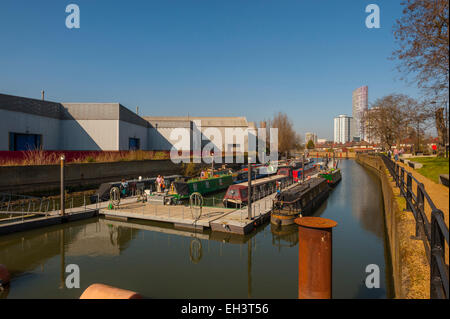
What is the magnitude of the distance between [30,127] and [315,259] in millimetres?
39692

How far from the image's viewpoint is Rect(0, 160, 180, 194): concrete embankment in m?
24.3

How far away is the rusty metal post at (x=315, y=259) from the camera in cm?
420

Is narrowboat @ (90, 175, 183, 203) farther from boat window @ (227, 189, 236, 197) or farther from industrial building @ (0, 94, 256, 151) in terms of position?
industrial building @ (0, 94, 256, 151)

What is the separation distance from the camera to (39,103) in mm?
36031

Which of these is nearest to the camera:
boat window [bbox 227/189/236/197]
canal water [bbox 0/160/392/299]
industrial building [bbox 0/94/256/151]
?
canal water [bbox 0/160/392/299]

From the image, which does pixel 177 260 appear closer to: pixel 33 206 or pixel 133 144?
pixel 33 206

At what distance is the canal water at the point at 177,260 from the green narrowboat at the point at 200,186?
22.3ft

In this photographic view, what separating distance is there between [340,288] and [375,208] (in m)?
18.6

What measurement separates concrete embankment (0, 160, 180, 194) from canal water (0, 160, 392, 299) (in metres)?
9.78

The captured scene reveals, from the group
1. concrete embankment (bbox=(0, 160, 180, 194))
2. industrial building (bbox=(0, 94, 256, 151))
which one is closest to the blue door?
industrial building (bbox=(0, 94, 256, 151))

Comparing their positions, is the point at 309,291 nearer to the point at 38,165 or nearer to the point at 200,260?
the point at 200,260

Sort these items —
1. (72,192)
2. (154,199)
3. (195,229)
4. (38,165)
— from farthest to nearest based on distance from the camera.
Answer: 1. (72,192)
2. (38,165)
3. (154,199)
4. (195,229)

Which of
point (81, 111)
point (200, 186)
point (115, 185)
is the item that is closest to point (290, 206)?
point (200, 186)
